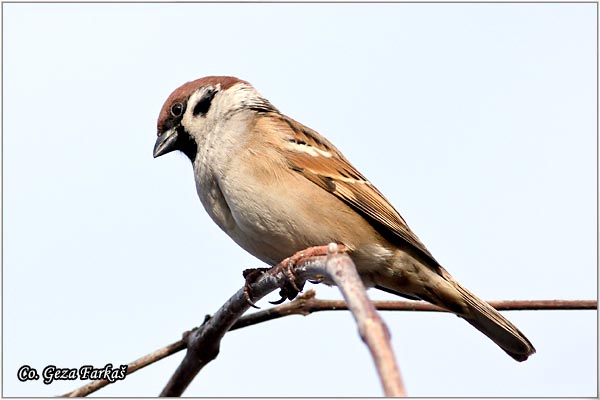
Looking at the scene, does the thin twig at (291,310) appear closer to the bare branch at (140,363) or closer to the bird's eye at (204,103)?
the bare branch at (140,363)

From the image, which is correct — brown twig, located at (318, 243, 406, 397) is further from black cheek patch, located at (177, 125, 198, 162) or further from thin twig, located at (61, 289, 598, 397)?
black cheek patch, located at (177, 125, 198, 162)

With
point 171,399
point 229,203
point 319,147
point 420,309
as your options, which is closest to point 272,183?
point 229,203

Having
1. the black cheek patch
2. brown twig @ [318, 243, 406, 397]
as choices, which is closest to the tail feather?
the black cheek patch

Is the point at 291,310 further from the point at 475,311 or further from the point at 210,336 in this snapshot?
the point at 475,311

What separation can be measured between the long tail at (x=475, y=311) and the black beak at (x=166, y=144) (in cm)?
166

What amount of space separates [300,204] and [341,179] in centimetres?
55

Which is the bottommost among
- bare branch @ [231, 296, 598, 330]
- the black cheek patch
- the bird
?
bare branch @ [231, 296, 598, 330]

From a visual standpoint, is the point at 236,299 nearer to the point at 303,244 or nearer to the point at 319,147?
the point at 303,244

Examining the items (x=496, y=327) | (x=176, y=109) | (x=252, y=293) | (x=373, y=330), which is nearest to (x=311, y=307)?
(x=252, y=293)

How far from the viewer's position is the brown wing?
5336 millimetres

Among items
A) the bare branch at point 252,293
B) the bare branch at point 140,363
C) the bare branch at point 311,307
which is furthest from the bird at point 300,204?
the bare branch at point 140,363

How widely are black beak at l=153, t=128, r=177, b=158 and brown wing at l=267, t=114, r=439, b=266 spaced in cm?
68

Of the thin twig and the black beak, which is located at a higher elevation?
the black beak

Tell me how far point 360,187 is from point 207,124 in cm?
108
